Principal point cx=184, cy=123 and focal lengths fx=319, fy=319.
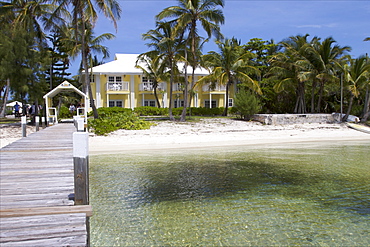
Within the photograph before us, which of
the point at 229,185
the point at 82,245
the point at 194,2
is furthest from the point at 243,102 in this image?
the point at 82,245

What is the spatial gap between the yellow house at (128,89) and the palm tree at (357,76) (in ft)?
46.0

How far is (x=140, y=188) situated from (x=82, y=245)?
187 inches

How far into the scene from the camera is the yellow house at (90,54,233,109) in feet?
117

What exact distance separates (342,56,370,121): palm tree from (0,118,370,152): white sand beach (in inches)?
113

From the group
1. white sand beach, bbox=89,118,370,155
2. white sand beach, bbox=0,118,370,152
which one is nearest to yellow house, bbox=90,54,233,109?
white sand beach, bbox=89,118,370,155

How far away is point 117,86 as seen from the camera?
35.8 meters

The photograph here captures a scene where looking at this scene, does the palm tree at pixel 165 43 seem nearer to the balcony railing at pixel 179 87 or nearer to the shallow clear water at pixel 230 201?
the balcony railing at pixel 179 87

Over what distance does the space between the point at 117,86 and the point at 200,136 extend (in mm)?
20112

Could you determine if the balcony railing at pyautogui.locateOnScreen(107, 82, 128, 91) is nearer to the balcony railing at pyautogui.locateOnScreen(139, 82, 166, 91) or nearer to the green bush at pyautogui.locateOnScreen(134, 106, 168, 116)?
the balcony railing at pyautogui.locateOnScreen(139, 82, 166, 91)

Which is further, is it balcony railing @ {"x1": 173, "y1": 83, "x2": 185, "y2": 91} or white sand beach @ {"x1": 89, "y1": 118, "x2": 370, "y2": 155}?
balcony railing @ {"x1": 173, "y1": 83, "x2": 185, "y2": 91}

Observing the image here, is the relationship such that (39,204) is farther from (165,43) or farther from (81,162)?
(165,43)

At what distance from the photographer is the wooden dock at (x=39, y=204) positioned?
344 cm

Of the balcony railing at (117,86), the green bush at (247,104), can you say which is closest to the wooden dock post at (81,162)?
the green bush at (247,104)

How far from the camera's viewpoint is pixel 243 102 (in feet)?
88.3
